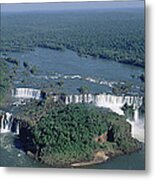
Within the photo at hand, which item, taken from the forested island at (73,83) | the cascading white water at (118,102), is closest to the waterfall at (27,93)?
the forested island at (73,83)

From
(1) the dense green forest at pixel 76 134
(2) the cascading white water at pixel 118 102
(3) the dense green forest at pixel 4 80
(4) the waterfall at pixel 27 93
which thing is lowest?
(1) the dense green forest at pixel 76 134

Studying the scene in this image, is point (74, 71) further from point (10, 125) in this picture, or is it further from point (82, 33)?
point (10, 125)

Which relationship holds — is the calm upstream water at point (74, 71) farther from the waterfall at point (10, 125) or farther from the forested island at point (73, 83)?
the waterfall at point (10, 125)

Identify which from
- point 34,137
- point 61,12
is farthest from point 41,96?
point 61,12

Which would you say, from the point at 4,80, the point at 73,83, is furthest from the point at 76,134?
the point at 4,80

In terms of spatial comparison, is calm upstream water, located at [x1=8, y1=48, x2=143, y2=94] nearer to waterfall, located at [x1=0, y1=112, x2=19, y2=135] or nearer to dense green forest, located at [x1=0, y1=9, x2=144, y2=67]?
dense green forest, located at [x1=0, y1=9, x2=144, y2=67]
